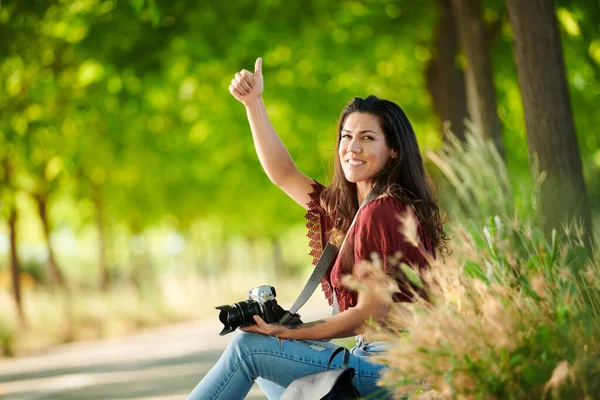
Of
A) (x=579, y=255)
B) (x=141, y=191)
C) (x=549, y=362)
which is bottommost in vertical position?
(x=549, y=362)

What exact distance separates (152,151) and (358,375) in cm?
1381

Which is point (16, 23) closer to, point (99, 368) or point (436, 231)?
point (99, 368)

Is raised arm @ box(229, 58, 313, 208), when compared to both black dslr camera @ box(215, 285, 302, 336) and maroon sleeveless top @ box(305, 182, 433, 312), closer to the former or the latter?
maroon sleeveless top @ box(305, 182, 433, 312)

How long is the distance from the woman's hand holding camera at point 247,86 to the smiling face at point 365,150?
0.63m

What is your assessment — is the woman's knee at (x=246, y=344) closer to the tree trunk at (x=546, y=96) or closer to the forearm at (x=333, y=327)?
the forearm at (x=333, y=327)

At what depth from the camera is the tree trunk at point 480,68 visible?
8406 millimetres

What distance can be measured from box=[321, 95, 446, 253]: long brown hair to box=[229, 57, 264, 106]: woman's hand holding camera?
50 cm

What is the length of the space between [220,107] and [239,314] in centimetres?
1136

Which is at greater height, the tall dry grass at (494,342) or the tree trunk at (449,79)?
the tree trunk at (449,79)

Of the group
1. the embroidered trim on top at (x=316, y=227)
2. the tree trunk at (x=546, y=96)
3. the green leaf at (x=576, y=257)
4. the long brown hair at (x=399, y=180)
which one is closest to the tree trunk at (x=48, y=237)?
the tree trunk at (x=546, y=96)

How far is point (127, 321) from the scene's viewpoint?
58.9 feet

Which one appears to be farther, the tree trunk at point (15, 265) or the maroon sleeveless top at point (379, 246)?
the tree trunk at point (15, 265)

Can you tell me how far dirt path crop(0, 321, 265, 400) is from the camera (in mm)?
9117

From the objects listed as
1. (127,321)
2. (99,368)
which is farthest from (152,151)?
(99,368)
